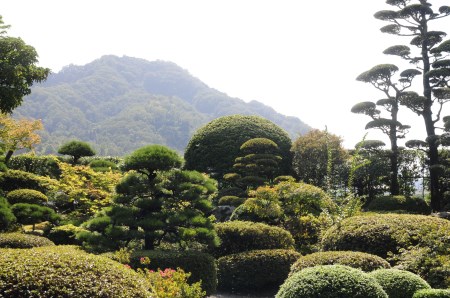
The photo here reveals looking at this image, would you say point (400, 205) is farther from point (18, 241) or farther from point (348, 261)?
point (18, 241)

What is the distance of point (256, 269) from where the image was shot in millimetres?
11297

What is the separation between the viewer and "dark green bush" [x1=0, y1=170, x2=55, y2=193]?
16844 millimetres

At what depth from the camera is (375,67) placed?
21.0 meters

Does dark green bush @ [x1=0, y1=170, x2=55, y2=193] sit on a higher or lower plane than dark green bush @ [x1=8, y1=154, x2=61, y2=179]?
lower

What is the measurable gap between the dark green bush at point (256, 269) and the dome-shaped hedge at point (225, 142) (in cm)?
870

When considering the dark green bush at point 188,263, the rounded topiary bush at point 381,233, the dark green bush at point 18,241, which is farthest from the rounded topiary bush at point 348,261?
the dark green bush at point 18,241

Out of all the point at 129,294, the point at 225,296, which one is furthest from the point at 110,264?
the point at 225,296

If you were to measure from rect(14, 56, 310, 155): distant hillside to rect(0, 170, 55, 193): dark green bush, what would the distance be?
56136 mm

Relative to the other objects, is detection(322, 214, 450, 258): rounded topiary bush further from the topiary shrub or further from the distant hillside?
the distant hillside

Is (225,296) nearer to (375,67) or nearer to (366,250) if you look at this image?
(366,250)

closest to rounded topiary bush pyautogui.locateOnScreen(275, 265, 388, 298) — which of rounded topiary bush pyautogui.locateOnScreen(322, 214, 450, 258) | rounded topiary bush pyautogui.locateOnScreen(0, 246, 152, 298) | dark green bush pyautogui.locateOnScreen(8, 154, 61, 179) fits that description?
rounded topiary bush pyautogui.locateOnScreen(0, 246, 152, 298)

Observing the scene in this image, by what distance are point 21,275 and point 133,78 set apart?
619ft

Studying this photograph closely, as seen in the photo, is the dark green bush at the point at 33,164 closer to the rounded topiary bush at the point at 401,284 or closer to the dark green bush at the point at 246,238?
the dark green bush at the point at 246,238

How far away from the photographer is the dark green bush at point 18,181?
1684cm
